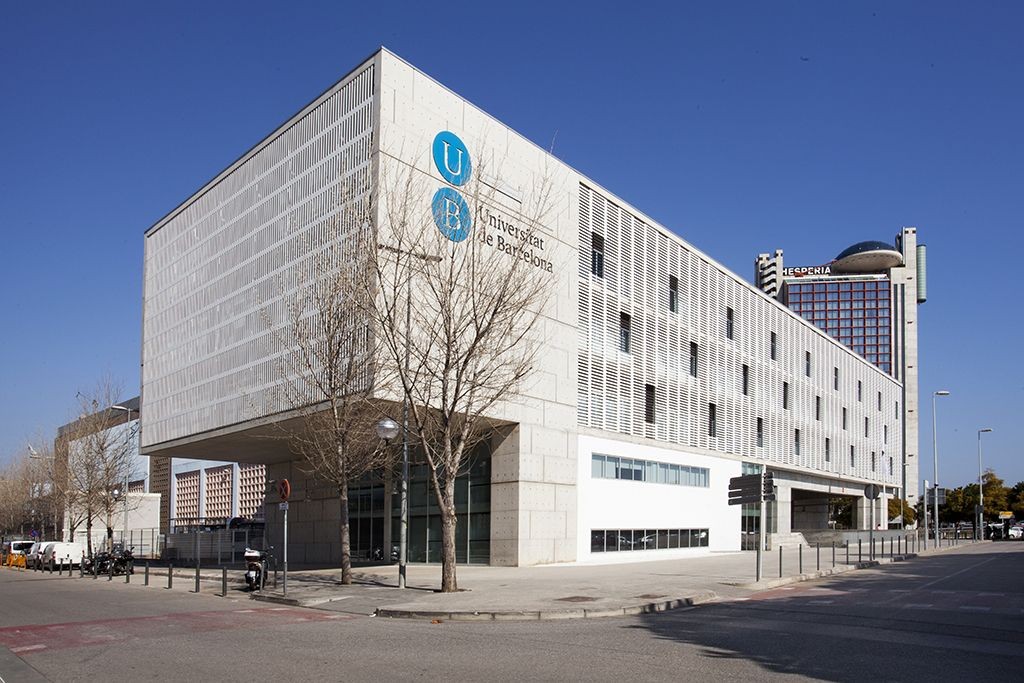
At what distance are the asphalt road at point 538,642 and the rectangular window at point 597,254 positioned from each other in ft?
66.5

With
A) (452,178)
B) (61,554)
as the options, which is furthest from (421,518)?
(61,554)

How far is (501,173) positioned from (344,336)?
33.8ft

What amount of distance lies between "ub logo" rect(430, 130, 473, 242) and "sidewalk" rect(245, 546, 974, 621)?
11.0 meters

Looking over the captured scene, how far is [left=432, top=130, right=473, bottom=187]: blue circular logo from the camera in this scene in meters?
31.8

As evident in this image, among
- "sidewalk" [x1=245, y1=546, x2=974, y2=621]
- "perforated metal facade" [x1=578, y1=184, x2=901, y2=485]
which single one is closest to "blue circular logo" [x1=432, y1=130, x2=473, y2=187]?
"perforated metal facade" [x1=578, y1=184, x2=901, y2=485]

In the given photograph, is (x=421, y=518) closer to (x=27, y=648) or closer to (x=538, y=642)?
(x=27, y=648)

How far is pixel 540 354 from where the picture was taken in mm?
35156

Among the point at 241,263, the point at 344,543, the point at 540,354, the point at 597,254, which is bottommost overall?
the point at 344,543

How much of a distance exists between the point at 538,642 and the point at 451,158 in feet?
71.2

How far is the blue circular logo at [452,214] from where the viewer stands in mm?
29328

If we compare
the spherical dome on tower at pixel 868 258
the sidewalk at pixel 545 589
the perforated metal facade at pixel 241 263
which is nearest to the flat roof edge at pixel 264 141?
the perforated metal facade at pixel 241 263

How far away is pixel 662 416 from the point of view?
44.5 meters

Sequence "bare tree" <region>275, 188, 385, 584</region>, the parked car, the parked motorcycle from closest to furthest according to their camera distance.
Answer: the parked motorcycle
"bare tree" <region>275, 188, 385, 584</region>
the parked car

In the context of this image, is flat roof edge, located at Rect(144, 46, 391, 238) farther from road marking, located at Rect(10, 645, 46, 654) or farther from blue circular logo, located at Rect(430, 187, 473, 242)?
road marking, located at Rect(10, 645, 46, 654)
